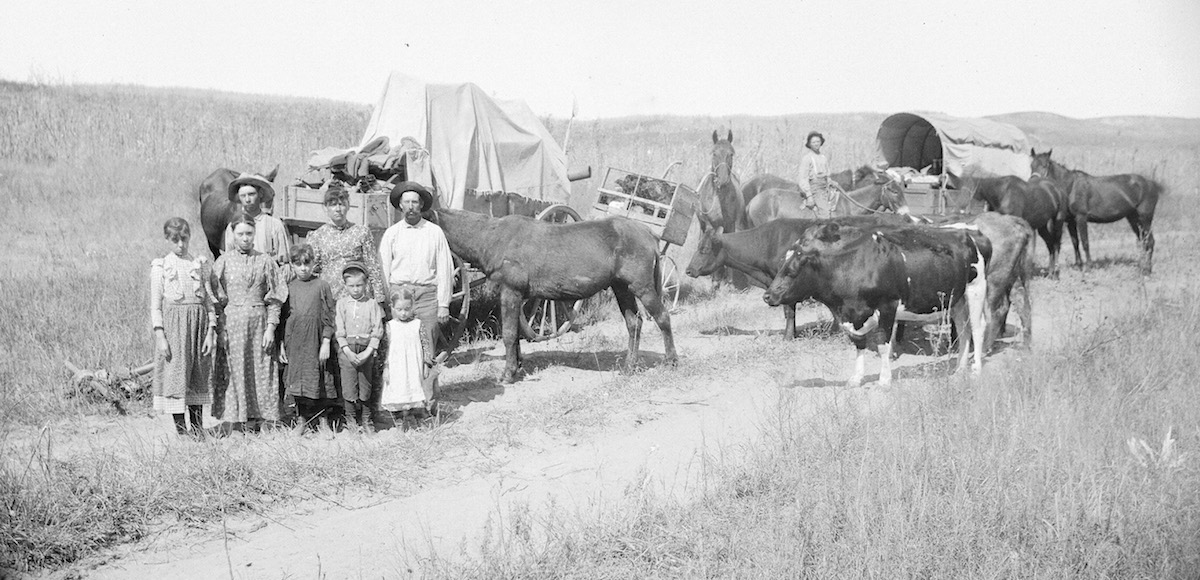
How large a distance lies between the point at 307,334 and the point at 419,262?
1320 mm

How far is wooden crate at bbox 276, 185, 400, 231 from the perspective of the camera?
9.33m

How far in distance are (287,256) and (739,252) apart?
5.64m

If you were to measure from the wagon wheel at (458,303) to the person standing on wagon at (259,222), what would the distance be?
72.3 inches

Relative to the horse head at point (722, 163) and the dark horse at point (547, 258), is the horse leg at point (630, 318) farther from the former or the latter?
the horse head at point (722, 163)

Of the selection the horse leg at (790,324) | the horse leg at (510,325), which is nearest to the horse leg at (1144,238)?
the horse leg at (790,324)

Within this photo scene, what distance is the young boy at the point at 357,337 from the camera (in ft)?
23.6

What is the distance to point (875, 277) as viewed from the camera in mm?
8367

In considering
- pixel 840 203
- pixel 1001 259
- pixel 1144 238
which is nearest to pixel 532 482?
pixel 1001 259

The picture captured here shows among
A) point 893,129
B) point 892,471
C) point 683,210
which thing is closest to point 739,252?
point 683,210

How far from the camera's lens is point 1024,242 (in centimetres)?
1028

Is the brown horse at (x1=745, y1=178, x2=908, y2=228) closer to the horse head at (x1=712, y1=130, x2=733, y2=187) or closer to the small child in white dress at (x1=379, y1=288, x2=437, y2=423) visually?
the horse head at (x1=712, y1=130, x2=733, y2=187)

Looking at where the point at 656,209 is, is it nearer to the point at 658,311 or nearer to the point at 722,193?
the point at 722,193

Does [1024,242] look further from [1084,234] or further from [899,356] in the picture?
[1084,234]

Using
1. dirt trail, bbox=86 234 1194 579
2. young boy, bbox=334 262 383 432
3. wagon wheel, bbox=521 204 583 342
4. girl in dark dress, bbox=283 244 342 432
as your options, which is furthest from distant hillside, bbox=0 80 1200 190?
girl in dark dress, bbox=283 244 342 432
